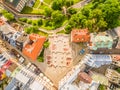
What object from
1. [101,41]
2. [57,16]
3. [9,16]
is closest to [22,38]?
[9,16]

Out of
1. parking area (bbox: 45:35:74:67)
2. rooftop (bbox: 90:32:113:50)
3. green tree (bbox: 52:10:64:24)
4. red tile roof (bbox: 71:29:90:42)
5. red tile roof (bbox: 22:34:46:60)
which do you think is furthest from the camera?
green tree (bbox: 52:10:64:24)

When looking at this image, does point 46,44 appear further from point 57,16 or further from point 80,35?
point 80,35

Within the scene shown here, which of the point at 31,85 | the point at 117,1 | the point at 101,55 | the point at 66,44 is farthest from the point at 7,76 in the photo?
the point at 117,1

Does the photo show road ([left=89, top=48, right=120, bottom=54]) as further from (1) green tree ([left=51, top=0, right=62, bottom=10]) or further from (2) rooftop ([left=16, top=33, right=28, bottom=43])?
(2) rooftop ([left=16, top=33, right=28, bottom=43])

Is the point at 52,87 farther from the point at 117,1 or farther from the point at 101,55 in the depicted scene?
the point at 117,1

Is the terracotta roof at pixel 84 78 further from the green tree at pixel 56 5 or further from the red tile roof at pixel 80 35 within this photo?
the green tree at pixel 56 5

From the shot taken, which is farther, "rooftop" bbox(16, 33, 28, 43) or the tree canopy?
the tree canopy

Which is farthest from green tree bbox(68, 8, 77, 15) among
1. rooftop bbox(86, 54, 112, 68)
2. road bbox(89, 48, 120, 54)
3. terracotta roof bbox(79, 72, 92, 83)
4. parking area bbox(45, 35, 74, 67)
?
terracotta roof bbox(79, 72, 92, 83)

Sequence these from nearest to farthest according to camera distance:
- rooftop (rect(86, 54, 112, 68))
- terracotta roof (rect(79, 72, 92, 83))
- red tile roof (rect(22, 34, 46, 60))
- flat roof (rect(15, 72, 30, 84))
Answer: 1. terracotta roof (rect(79, 72, 92, 83))
2. flat roof (rect(15, 72, 30, 84))
3. rooftop (rect(86, 54, 112, 68))
4. red tile roof (rect(22, 34, 46, 60))
